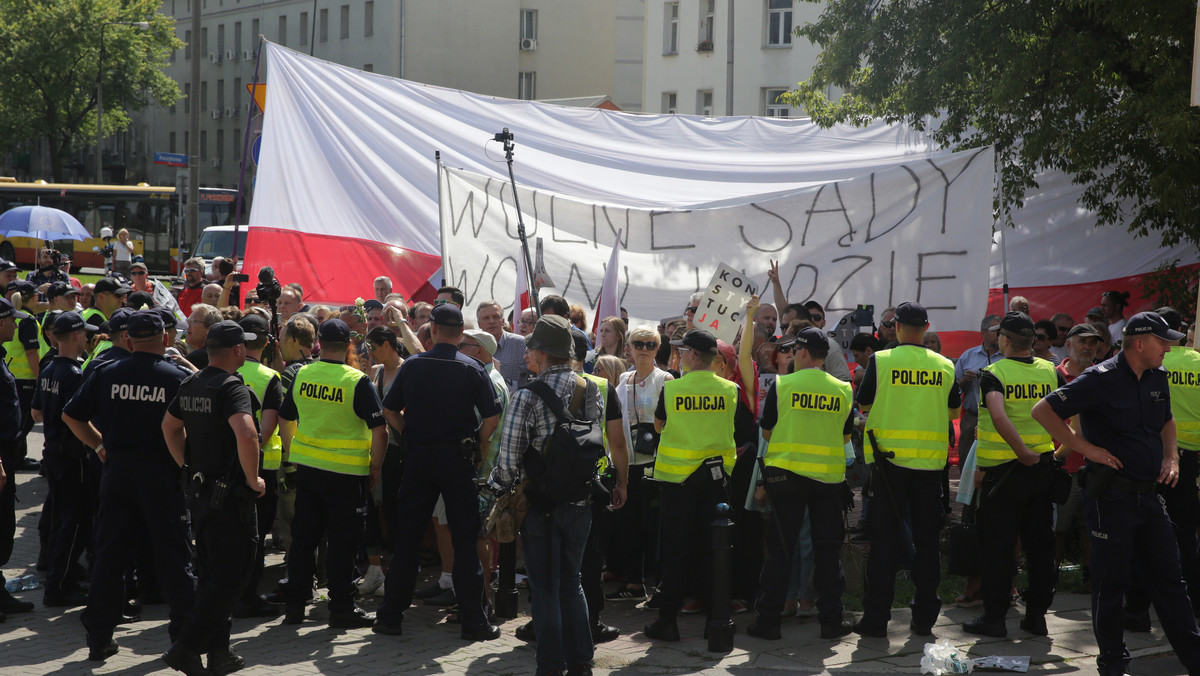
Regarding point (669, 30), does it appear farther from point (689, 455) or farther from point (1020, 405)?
point (689, 455)

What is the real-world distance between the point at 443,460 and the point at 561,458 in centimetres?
117

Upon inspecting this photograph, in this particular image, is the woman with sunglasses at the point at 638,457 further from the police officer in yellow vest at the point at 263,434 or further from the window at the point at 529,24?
the window at the point at 529,24

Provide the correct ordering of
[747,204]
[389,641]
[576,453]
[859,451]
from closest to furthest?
[576,453] < [389,641] < [859,451] < [747,204]

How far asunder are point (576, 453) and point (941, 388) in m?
2.37

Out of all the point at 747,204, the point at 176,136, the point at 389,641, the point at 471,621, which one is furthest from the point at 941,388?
the point at 176,136

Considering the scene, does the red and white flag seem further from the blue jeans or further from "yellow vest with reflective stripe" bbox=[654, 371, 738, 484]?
the blue jeans

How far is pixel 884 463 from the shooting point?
7.01m

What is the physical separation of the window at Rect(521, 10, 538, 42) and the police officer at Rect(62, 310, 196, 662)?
155 feet

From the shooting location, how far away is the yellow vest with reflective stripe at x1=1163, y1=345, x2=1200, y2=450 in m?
7.18

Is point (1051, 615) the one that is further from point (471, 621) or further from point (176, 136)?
point (176, 136)

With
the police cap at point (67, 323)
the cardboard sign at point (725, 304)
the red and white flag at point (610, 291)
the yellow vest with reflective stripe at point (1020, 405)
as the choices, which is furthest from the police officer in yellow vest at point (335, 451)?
the red and white flag at point (610, 291)

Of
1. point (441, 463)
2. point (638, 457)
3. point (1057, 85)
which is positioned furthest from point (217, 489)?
point (1057, 85)

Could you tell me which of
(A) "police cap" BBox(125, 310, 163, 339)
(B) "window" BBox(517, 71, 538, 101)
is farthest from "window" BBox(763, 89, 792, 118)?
(A) "police cap" BBox(125, 310, 163, 339)

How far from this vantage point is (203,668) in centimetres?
614
